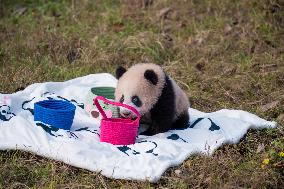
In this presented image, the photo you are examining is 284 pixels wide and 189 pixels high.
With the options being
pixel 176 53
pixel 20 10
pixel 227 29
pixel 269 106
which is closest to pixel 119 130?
pixel 269 106

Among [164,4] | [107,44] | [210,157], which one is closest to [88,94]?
[210,157]

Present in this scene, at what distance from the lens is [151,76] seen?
14.9 ft

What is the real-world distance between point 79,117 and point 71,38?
2.39 m

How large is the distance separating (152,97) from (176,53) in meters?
2.70

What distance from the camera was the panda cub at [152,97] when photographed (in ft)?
14.9

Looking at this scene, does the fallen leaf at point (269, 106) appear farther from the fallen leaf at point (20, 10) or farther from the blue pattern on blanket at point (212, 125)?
the fallen leaf at point (20, 10)

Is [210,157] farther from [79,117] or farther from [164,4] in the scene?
[164,4]

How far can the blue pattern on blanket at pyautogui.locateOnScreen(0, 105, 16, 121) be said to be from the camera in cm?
479

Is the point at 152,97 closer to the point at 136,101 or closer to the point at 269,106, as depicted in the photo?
the point at 136,101

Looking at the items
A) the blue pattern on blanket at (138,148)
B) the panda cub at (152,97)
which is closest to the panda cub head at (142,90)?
the panda cub at (152,97)

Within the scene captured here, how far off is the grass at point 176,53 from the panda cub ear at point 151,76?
737mm

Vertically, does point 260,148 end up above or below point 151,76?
below

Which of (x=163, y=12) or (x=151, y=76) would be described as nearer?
(x=151, y=76)

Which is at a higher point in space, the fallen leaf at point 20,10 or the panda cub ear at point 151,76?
the panda cub ear at point 151,76
